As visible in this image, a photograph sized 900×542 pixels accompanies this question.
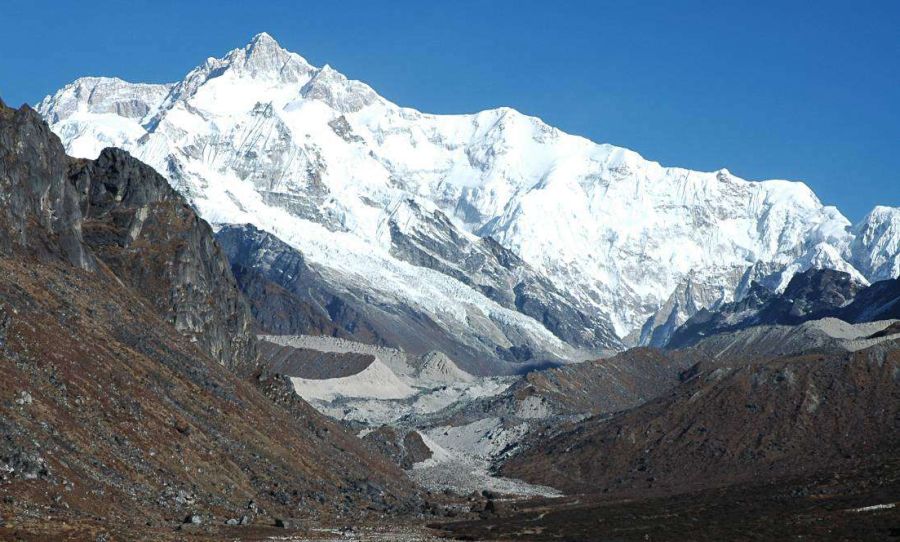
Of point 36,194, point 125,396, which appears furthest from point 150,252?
point 125,396

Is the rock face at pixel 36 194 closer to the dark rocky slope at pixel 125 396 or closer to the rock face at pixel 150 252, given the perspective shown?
the dark rocky slope at pixel 125 396

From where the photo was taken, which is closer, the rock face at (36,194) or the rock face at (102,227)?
the rock face at (36,194)

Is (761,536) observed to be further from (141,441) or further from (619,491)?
(619,491)

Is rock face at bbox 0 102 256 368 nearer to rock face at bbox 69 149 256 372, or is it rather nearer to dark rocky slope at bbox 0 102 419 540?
rock face at bbox 69 149 256 372

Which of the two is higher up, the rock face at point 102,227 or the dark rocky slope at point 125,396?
the rock face at point 102,227

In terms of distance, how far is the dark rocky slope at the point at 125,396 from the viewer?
9712 centimetres

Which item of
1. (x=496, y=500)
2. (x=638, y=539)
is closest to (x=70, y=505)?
(x=638, y=539)

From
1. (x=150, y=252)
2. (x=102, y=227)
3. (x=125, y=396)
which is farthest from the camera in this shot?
(x=150, y=252)

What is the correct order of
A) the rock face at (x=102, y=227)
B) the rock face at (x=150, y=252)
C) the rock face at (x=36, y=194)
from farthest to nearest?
the rock face at (x=150, y=252) → the rock face at (x=102, y=227) → the rock face at (x=36, y=194)

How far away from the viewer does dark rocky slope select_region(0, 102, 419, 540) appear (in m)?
→ 97.1

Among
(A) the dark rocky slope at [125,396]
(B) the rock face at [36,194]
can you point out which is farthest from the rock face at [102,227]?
(A) the dark rocky slope at [125,396]

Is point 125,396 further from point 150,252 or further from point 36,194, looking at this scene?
point 150,252

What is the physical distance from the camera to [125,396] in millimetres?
121188

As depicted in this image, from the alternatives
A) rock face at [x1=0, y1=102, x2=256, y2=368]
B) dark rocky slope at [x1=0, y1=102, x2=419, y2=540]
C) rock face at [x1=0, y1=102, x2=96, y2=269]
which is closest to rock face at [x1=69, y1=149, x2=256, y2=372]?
rock face at [x1=0, y1=102, x2=256, y2=368]
